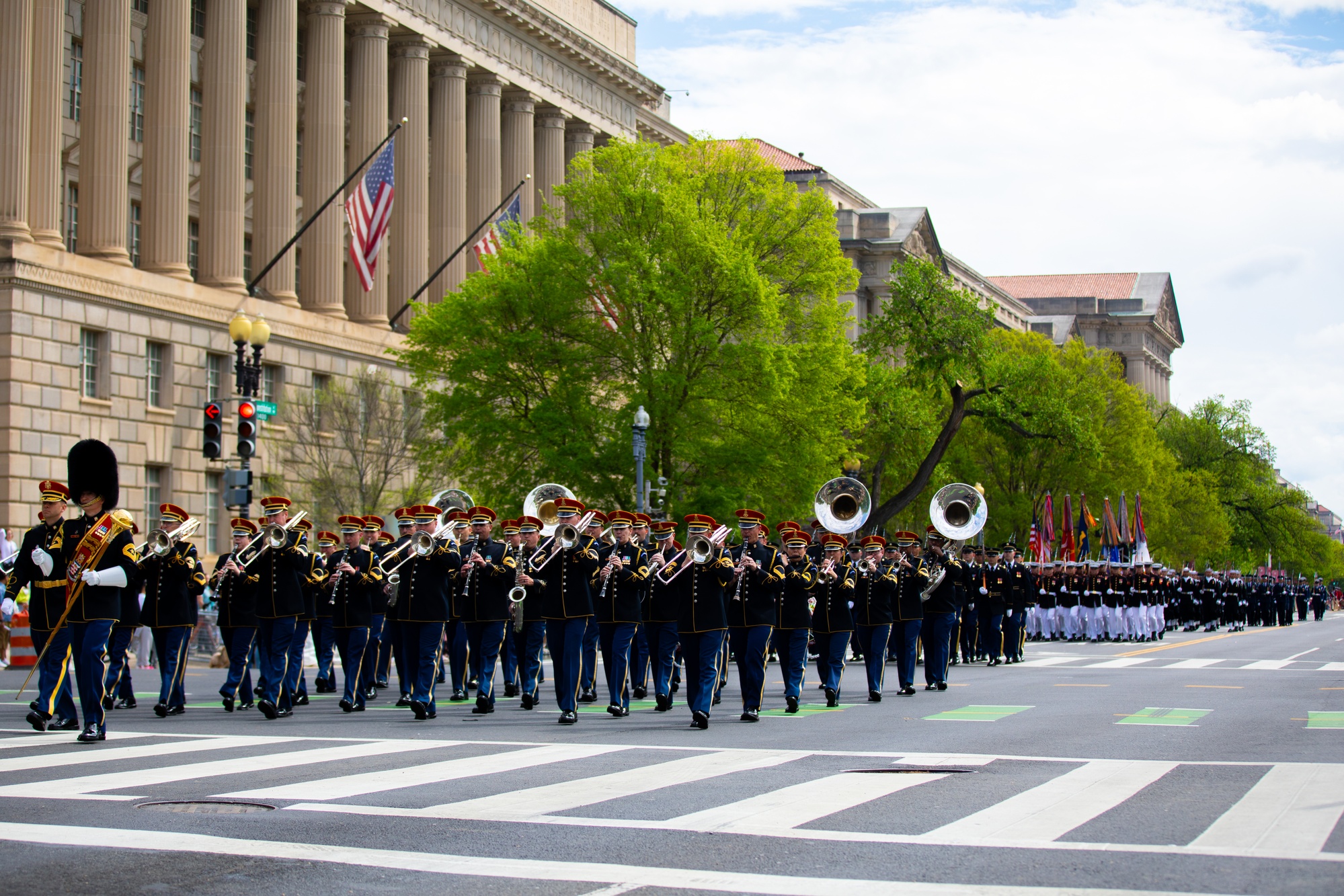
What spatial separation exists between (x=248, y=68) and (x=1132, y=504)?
135 ft

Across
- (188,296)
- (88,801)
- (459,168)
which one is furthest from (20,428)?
(88,801)

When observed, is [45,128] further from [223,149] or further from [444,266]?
[444,266]

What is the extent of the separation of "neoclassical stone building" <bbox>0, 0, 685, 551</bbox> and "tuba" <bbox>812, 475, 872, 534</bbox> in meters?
19.8

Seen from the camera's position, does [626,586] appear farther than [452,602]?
No

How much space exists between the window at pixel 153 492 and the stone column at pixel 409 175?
1199cm

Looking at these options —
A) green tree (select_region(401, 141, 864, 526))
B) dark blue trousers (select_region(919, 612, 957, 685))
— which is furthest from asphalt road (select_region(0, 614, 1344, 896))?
green tree (select_region(401, 141, 864, 526))

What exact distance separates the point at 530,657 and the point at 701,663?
3.16 m

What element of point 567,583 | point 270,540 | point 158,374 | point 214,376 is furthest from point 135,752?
point 214,376

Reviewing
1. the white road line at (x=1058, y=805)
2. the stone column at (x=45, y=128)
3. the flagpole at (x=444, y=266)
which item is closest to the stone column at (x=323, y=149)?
the flagpole at (x=444, y=266)

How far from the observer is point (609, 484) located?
3584cm

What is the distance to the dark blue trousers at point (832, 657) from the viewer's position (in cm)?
1820

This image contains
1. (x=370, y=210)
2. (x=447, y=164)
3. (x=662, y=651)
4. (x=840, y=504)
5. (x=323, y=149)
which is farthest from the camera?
(x=447, y=164)

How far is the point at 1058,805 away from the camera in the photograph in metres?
9.64

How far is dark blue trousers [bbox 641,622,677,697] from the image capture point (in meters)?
17.5
